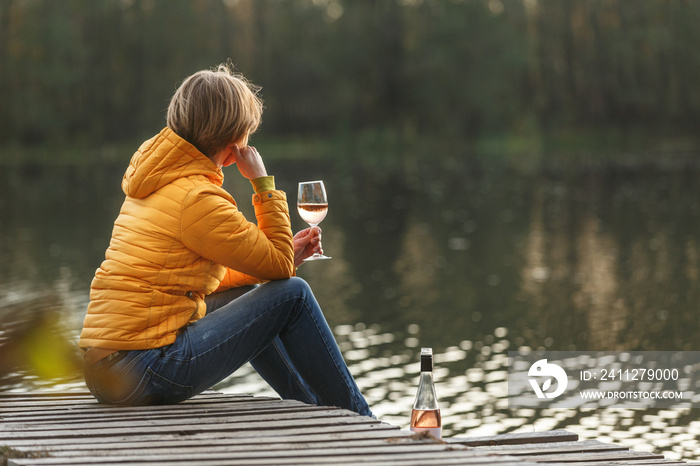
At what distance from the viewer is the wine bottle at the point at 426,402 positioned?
3.54 meters

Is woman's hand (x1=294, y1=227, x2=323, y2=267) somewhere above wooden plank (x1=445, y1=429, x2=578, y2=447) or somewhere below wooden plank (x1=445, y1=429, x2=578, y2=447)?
above

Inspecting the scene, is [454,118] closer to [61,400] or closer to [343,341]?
[343,341]

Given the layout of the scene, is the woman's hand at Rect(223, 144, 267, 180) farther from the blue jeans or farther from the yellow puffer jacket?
the blue jeans

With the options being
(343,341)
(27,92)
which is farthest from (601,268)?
(27,92)

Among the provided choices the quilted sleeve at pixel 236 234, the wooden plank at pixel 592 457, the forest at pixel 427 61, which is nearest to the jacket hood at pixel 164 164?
the quilted sleeve at pixel 236 234

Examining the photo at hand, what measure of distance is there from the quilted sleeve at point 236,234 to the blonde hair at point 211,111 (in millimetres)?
193

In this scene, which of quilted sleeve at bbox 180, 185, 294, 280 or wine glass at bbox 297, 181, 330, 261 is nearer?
quilted sleeve at bbox 180, 185, 294, 280

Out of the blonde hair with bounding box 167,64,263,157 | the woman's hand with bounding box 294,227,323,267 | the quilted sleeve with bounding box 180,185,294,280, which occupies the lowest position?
the woman's hand with bounding box 294,227,323,267

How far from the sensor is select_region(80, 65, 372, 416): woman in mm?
3316

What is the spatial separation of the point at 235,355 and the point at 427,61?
5669 cm

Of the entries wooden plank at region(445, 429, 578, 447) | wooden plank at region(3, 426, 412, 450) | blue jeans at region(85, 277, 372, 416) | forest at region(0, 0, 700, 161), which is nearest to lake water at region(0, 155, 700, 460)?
wooden plank at region(445, 429, 578, 447)

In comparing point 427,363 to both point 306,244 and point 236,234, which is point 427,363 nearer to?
point 306,244

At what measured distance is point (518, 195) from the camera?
1061 inches

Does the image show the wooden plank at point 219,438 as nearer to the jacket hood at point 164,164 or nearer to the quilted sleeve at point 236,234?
the quilted sleeve at point 236,234
